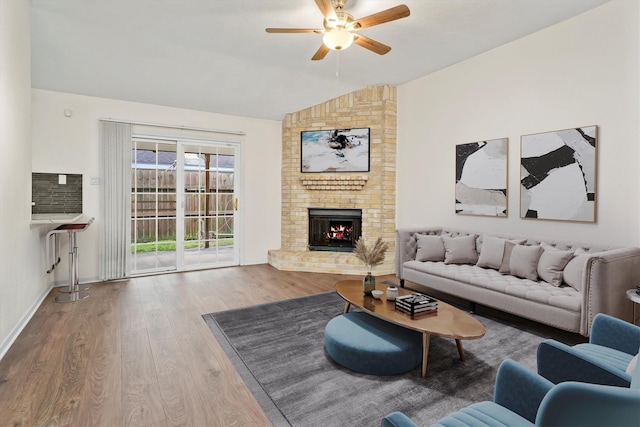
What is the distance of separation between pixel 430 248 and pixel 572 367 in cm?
267

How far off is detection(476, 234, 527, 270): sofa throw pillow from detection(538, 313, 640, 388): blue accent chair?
1.75 metres

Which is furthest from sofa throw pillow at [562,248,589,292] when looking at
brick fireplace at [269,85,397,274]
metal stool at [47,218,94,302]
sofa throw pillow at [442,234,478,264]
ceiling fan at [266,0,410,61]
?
metal stool at [47,218,94,302]

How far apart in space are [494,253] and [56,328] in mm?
4545

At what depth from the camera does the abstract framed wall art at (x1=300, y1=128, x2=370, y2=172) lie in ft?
18.2

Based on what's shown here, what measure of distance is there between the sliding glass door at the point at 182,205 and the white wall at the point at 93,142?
0.92ft

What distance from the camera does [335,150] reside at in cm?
566

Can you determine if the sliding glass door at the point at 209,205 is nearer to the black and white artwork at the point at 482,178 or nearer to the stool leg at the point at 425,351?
the black and white artwork at the point at 482,178

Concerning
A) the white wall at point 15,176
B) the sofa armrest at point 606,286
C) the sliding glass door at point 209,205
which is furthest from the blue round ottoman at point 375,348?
the sliding glass door at point 209,205

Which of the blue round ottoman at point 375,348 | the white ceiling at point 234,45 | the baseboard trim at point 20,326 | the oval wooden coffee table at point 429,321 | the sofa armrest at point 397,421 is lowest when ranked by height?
the baseboard trim at point 20,326

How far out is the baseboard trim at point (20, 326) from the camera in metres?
2.53

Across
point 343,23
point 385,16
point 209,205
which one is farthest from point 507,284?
point 209,205

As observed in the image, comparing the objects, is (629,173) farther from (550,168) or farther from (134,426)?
(134,426)

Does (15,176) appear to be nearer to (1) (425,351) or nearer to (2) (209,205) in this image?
(2) (209,205)

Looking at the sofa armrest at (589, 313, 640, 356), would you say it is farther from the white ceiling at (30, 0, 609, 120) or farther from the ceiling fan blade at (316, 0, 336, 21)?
the white ceiling at (30, 0, 609, 120)
